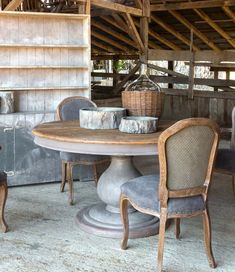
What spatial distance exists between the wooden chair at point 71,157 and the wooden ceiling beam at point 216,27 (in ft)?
18.1

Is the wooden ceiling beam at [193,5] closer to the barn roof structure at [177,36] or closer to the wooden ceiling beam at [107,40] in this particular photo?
the barn roof structure at [177,36]

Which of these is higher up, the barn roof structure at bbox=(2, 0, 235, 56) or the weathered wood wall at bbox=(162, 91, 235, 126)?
the barn roof structure at bbox=(2, 0, 235, 56)

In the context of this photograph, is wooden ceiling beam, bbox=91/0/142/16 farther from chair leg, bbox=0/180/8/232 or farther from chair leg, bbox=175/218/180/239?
chair leg, bbox=175/218/180/239

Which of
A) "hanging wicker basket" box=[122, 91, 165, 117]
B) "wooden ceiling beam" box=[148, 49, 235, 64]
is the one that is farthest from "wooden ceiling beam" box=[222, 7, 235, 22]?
"hanging wicker basket" box=[122, 91, 165, 117]

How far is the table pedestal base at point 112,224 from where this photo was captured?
10.9 feet

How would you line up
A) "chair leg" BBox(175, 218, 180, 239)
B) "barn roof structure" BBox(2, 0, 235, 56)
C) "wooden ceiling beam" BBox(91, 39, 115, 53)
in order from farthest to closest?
"wooden ceiling beam" BBox(91, 39, 115, 53) → "barn roof structure" BBox(2, 0, 235, 56) → "chair leg" BBox(175, 218, 180, 239)

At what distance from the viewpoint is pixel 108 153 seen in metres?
2.88

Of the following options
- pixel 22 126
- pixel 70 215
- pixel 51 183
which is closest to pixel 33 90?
pixel 22 126

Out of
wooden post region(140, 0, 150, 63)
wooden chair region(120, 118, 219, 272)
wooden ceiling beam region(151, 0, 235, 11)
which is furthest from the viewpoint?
wooden ceiling beam region(151, 0, 235, 11)

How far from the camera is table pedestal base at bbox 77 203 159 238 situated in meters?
3.33

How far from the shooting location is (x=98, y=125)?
332cm

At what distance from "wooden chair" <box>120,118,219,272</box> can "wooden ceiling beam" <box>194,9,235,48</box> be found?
22.9ft

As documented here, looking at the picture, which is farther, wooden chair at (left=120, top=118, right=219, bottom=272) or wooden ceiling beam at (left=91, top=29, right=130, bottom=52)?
wooden ceiling beam at (left=91, top=29, right=130, bottom=52)

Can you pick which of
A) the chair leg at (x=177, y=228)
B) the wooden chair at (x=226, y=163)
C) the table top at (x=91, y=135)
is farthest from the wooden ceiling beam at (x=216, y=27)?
the chair leg at (x=177, y=228)
